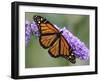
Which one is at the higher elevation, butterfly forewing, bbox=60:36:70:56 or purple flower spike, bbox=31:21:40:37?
purple flower spike, bbox=31:21:40:37

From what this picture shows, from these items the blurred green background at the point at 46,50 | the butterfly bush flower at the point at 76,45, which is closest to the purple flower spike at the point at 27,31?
the blurred green background at the point at 46,50

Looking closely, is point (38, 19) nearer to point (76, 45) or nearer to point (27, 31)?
point (27, 31)

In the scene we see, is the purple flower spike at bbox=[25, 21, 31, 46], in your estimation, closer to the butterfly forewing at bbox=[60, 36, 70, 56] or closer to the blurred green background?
the blurred green background

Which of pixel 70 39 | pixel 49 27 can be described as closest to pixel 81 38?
pixel 70 39

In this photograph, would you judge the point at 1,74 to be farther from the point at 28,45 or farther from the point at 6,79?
the point at 28,45

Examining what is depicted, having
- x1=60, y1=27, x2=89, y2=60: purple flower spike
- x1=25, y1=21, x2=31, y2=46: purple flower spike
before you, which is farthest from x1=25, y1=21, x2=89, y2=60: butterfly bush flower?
x1=25, y1=21, x2=31, y2=46: purple flower spike

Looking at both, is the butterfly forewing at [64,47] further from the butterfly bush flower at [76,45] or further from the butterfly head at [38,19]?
the butterfly head at [38,19]

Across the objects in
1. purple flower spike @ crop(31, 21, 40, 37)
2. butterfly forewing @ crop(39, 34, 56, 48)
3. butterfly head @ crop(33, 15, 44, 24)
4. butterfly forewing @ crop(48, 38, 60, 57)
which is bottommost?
butterfly forewing @ crop(48, 38, 60, 57)
